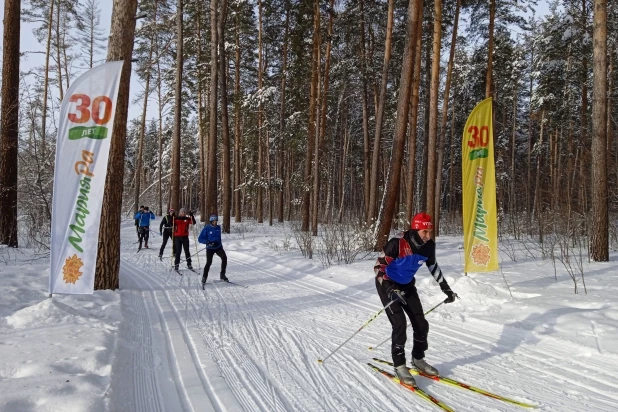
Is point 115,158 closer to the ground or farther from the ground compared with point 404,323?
farther from the ground

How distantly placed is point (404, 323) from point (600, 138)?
932 centimetres

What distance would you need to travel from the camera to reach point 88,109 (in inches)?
244

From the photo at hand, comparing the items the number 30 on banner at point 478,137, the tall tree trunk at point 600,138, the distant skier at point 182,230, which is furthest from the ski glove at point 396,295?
the distant skier at point 182,230

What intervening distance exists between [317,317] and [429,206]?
10793 mm

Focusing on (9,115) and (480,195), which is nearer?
(480,195)

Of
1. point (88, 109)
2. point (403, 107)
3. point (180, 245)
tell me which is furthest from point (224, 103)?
point (88, 109)

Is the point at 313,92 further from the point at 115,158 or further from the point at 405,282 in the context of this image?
the point at 405,282

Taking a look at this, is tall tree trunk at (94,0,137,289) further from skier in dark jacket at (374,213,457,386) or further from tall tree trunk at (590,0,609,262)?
tall tree trunk at (590,0,609,262)

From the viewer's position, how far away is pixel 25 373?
387 centimetres

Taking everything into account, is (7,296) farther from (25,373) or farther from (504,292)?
(504,292)

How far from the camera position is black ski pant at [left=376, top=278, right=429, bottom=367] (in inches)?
182

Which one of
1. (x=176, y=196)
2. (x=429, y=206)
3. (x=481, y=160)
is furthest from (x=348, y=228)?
(x=176, y=196)

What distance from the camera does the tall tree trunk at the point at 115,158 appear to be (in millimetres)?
7789

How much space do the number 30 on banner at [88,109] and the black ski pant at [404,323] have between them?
4756mm
